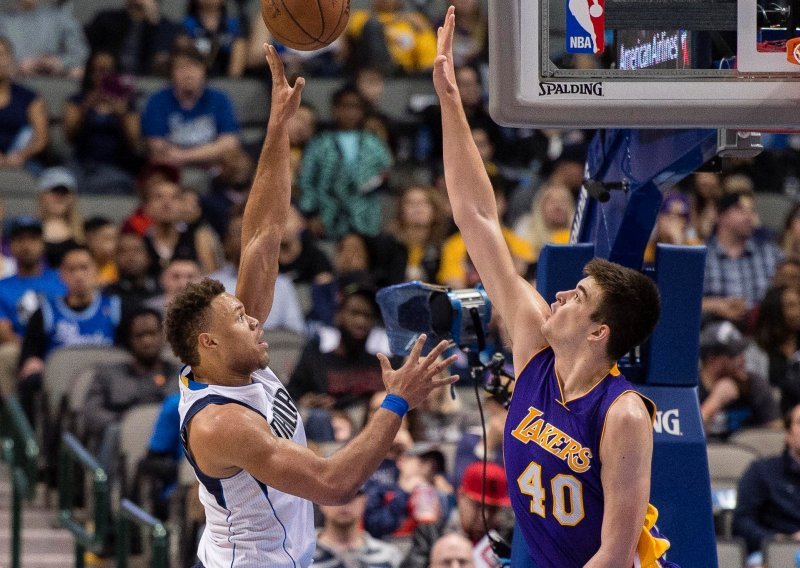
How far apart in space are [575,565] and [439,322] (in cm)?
111

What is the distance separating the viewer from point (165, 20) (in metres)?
12.2

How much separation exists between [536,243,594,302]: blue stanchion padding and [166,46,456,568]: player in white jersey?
0.77 metres

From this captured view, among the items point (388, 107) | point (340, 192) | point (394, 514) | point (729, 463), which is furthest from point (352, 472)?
point (388, 107)

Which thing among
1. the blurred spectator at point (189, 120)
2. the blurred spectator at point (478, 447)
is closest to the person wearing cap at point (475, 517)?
the blurred spectator at point (478, 447)

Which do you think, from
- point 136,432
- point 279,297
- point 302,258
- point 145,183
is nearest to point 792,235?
point 302,258

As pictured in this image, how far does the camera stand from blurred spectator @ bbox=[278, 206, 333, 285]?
33.6 feet

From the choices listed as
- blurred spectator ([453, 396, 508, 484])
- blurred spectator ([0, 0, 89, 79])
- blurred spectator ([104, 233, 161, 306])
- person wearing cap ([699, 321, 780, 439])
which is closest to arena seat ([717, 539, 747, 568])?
blurred spectator ([453, 396, 508, 484])

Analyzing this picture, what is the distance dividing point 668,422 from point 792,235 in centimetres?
624

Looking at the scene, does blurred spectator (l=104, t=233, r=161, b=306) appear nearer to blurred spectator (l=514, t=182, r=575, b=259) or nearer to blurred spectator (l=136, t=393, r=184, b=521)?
blurred spectator (l=136, t=393, r=184, b=521)

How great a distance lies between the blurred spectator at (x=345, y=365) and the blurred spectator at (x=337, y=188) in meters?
1.96

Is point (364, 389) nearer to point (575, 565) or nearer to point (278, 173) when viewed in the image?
point (278, 173)

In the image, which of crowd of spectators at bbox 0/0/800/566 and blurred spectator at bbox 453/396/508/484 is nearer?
blurred spectator at bbox 453/396/508/484

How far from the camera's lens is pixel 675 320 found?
5.19 m

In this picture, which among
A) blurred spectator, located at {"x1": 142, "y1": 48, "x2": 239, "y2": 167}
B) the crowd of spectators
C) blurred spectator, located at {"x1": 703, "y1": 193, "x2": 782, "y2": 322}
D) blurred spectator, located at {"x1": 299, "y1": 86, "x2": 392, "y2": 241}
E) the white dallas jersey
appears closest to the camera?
the white dallas jersey
